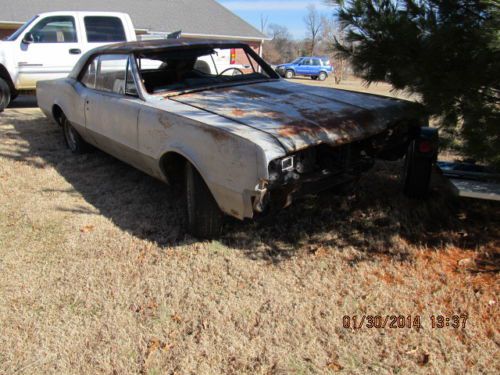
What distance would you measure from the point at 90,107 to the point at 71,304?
2701 millimetres

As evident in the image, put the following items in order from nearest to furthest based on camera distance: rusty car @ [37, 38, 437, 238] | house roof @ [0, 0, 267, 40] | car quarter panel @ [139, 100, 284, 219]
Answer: car quarter panel @ [139, 100, 284, 219]
rusty car @ [37, 38, 437, 238]
house roof @ [0, 0, 267, 40]

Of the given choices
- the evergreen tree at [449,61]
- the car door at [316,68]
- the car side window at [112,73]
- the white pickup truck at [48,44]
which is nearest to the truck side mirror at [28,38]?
the white pickup truck at [48,44]

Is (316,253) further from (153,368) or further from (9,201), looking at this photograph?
(9,201)

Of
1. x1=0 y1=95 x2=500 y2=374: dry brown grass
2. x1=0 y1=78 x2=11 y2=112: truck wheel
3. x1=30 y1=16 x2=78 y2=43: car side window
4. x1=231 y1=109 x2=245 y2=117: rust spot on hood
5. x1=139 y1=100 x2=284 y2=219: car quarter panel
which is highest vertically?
x1=30 y1=16 x2=78 y2=43: car side window

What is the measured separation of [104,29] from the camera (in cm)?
969

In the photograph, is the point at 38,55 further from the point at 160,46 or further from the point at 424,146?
the point at 424,146

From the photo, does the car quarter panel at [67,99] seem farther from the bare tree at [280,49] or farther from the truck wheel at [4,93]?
the bare tree at [280,49]

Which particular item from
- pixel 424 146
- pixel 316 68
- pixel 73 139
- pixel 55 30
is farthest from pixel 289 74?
pixel 424 146

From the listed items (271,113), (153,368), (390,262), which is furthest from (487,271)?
(153,368)

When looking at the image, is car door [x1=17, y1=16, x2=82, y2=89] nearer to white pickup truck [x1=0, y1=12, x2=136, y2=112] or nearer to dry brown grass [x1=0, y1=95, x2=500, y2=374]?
white pickup truck [x1=0, y1=12, x2=136, y2=112]

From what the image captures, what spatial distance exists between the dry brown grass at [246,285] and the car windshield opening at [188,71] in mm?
1145

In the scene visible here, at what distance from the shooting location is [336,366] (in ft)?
7.89

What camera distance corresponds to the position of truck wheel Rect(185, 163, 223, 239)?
349 centimetres

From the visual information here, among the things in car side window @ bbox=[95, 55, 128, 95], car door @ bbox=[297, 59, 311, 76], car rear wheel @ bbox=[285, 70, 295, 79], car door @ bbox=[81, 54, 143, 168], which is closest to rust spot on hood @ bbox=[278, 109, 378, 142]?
car door @ bbox=[81, 54, 143, 168]
